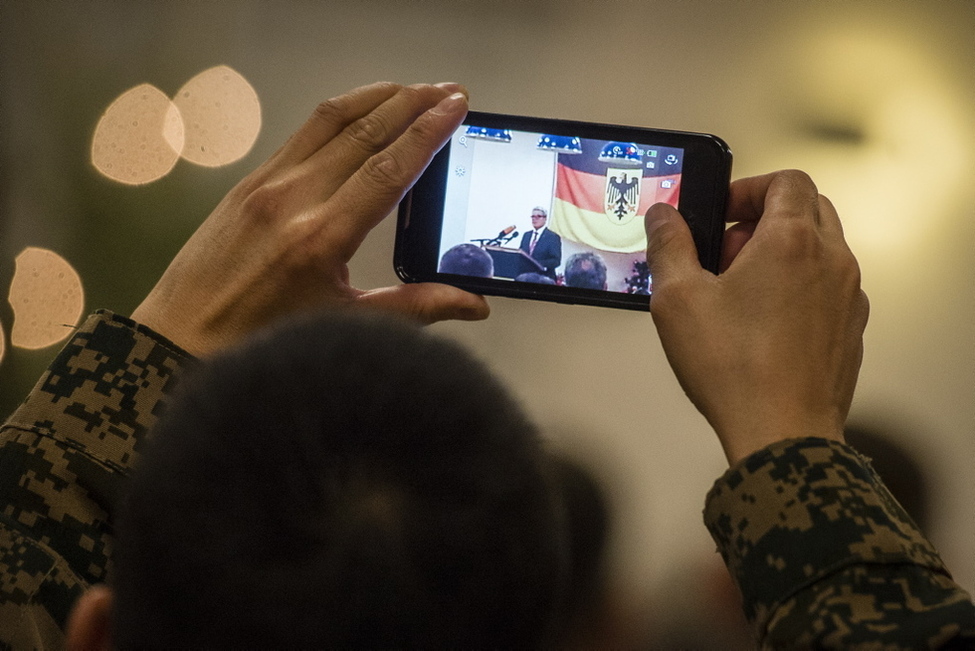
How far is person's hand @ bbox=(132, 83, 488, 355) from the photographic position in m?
0.49

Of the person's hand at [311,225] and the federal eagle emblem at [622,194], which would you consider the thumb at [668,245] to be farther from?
the person's hand at [311,225]

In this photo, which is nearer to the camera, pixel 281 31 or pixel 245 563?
pixel 245 563

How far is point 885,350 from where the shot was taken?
2.63 ft

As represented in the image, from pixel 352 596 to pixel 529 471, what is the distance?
62 millimetres

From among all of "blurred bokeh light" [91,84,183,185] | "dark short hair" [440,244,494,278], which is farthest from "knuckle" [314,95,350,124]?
"blurred bokeh light" [91,84,183,185]

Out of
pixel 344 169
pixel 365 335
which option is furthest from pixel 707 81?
pixel 365 335

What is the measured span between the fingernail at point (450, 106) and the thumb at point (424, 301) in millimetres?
122

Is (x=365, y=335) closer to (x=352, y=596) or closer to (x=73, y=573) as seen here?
(x=352, y=596)

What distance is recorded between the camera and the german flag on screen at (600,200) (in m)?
0.55

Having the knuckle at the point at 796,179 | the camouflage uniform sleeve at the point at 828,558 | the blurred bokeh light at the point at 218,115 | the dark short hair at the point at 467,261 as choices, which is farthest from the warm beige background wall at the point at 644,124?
the camouflage uniform sleeve at the point at 828,558

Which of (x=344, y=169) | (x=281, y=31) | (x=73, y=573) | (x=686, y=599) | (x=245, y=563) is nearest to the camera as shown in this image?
(x=245, y=563)

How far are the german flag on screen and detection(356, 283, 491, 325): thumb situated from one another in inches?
3.6

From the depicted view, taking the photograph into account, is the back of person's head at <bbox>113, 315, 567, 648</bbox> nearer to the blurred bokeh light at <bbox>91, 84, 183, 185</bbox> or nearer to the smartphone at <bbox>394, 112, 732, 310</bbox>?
the smartphone at <bbox>394, 112, 732, 310</bbox>

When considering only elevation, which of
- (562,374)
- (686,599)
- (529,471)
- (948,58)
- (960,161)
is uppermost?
(948,58)
